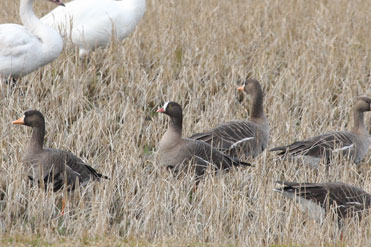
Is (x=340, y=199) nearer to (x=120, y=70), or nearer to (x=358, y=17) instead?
(x=120, y=70)

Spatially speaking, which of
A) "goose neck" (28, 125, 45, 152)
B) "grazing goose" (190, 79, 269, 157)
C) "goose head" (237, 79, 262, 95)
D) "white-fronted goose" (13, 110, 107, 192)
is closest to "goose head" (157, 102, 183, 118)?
"grazing goose" (190, 79, 269, 157)

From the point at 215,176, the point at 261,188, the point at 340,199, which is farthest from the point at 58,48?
the point at 340,199

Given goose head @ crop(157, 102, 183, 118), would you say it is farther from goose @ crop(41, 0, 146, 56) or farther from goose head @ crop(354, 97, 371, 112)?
goose @ crop(41, 0, 146, 56)

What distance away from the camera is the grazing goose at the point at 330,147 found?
21.7 ft

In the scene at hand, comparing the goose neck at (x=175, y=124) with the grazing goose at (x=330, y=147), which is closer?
the goose neck at (x=175, y=124)

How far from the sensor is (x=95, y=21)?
28.9 feet

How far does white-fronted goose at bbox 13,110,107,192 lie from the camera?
222 inches

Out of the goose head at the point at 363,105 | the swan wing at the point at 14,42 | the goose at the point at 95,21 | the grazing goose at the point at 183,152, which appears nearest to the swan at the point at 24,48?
the swan wing at the point at 14,42

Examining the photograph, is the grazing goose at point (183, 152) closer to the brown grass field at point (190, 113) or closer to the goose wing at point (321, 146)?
the brown grass field at point (190, 113)

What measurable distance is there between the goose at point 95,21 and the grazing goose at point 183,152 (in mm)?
2745

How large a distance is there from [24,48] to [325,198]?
3.94 meters

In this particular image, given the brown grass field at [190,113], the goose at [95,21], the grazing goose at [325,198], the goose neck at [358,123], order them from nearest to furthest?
the brown grass field at [190,113], the grazing goose at [325,198], the goose neck at [358,123], the goose at [95,21]

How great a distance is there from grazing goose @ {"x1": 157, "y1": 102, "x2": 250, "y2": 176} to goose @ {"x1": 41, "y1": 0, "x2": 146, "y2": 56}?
108 inches

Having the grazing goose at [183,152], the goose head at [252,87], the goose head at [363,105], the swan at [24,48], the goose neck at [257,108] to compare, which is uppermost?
the swan at [24,48]
